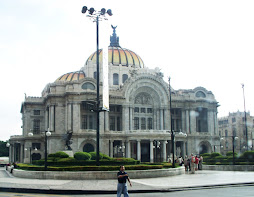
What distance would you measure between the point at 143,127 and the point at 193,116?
38.9 feet

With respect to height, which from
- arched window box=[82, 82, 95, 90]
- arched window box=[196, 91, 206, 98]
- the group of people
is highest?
arched window box=[82, 82, 95, 90]

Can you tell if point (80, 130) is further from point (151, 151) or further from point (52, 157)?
point (52, 157)

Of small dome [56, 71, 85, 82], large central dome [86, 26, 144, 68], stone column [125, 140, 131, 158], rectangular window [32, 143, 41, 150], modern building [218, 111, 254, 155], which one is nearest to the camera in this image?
stone column [125, 140, 131, 158]

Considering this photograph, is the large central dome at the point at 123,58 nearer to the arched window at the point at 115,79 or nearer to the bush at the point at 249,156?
the arched window at the point at 115,79

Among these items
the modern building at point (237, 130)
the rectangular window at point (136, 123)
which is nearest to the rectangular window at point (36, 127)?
the rectangular window at point (136, 123)

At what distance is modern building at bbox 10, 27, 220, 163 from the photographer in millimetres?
74250

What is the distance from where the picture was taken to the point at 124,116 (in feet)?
254

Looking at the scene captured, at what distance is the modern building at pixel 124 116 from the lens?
7425 centimetres

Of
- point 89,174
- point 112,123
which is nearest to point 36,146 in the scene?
point 112,123

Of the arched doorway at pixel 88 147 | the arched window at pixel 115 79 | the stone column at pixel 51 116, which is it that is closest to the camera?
the arched doorway at pixel 88 147

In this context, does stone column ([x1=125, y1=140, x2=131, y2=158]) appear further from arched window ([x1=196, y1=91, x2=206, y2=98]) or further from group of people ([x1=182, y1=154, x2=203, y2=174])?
group of people ([x1=182, y1=154, x2=203, y2=174])

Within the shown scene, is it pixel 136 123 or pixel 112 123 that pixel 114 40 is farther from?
pixel 112 123

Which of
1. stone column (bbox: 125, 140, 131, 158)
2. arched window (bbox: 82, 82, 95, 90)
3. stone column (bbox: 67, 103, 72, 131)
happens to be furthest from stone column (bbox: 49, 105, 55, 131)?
stone column (bbox: 125, 140, 131, 158)

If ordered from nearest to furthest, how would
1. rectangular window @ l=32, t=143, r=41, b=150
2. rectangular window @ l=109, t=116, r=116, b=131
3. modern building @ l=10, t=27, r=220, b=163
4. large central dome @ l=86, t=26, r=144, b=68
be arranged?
modern building @ l=10, t=27, r=220, b=163, rectangular window @ l=109, t=116, r=116, b=131, rectangular window @ l=32, t=143, r=41, b=150, large central dome @ l=86, t=26, r=144, b=68
